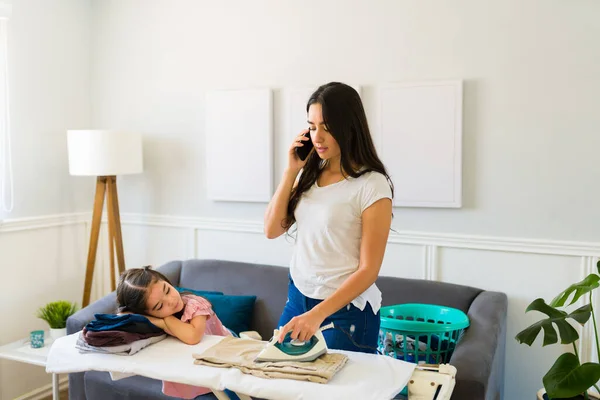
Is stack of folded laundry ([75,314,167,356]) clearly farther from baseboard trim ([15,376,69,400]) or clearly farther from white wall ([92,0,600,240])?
baseboard trim ([15,376,69,400])

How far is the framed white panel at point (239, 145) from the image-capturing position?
316 centimetres

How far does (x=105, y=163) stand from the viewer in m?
3.14

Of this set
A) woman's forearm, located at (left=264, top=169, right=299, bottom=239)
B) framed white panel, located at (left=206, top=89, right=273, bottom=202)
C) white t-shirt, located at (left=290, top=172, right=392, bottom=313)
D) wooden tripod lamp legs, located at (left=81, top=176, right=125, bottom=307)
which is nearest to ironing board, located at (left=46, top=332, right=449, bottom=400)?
white t-shirt, located at (left=290, top=172, right=392, bottom=313)

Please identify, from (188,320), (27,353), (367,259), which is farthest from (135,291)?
(27,353)

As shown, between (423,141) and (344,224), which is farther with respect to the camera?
(423,141)

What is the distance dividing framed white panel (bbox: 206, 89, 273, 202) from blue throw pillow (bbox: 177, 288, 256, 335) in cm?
55

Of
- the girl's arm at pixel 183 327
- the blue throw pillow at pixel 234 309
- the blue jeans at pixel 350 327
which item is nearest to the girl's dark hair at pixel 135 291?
the girl's arm at pixel 183 327

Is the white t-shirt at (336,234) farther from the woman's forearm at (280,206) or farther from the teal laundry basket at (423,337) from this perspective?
the teal laundry basket at (423,337)

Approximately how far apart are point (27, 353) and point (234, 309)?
1029 millimetres

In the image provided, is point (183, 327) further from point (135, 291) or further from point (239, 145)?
point (239, 145)

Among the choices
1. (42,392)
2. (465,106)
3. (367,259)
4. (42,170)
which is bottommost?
(42,392)

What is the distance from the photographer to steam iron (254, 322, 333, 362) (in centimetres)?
150

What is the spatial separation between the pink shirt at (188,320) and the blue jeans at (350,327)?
1.09 feet

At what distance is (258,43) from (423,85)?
93 centimetres
